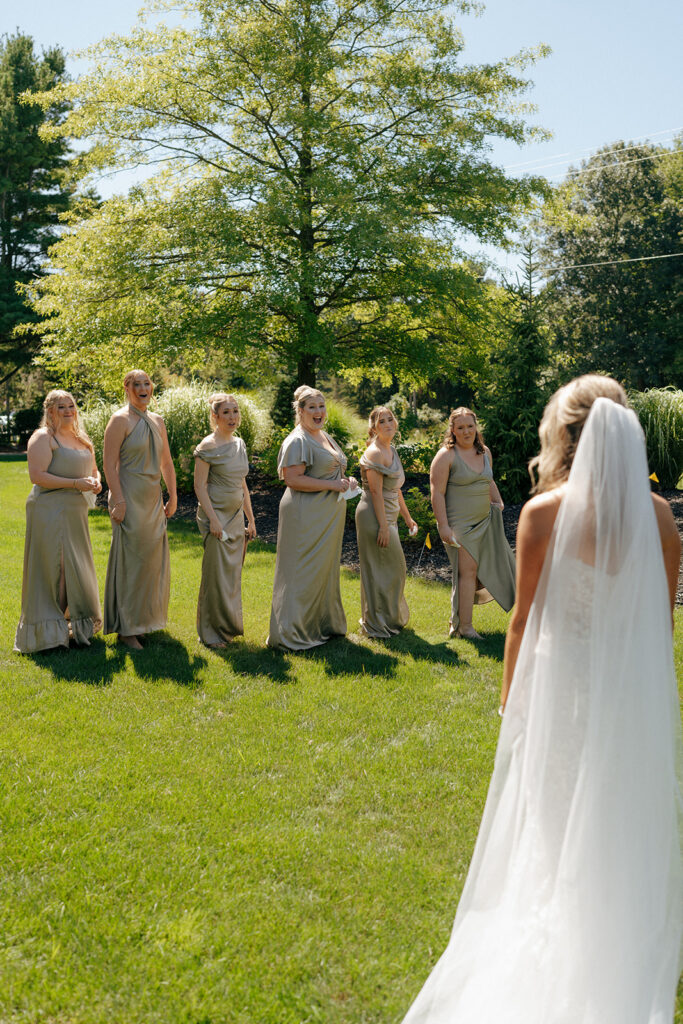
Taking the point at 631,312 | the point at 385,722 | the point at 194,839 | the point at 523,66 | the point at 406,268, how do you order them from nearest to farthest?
the point at 194,839 < the point at 385,722 < the point at 406,268 < the point at 523,66 < the point at 631,312

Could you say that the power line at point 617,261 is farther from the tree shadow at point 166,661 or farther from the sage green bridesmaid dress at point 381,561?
the tree shadow at point 166,661

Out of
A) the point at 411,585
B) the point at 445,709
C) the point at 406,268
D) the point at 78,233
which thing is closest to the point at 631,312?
the point at 406,268

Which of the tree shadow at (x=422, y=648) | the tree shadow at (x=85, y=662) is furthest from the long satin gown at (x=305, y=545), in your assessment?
the tree shadow at (x=85, y=662)

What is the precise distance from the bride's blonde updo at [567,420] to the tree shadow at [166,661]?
4223 mm

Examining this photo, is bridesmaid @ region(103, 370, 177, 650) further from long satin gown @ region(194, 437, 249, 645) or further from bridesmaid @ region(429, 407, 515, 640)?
bridesmaid @ region(429, 407, 515, 640)

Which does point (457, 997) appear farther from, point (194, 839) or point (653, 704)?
point (194, 839)

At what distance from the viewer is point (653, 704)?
2.66 meters

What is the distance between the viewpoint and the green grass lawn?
120 inches

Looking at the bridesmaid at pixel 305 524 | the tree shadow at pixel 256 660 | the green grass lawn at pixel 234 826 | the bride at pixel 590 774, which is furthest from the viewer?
the bridesmaid at pixel 305 524

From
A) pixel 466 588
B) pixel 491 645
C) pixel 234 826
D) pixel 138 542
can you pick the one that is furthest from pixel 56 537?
pixel 491 645

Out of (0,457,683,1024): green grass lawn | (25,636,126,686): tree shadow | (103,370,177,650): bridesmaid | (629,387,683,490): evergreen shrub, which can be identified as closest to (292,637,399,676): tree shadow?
(0,457,683,1024): green grass lawn

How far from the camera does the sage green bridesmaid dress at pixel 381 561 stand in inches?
301

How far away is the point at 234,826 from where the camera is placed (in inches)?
165

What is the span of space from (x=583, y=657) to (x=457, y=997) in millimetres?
1229
